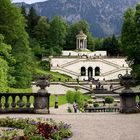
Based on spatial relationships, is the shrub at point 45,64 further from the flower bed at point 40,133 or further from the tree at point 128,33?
the flower bed at point 40,133

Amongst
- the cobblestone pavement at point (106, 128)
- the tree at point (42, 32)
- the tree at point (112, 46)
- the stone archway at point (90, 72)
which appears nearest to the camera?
the cobblestone pavement at point (106, 128)

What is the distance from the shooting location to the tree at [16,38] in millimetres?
46469

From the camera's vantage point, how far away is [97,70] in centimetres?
9400

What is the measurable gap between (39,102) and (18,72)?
28.6 metres

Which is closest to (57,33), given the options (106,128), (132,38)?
(132,38)

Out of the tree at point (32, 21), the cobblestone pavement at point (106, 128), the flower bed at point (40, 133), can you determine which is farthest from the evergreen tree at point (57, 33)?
the flower bed at point (40, 133)

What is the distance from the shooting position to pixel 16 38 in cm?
4731

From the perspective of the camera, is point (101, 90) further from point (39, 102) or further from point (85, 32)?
point (85, 32)

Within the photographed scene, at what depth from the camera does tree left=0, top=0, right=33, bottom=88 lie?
46.5 metres

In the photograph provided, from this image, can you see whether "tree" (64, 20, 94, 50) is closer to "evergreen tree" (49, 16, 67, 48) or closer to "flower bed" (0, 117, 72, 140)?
"evergreen tree" (49, 16, 67, 48)

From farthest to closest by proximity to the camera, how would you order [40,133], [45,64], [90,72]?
[90,72], [45,64], [40,133]

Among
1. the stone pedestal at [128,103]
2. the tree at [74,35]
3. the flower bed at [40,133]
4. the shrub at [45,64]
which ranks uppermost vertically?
the tree at [74,35]

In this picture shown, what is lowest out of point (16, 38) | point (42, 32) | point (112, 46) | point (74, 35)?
point (16, 38)

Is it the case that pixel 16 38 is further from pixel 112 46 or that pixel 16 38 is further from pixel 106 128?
pixel 112 46
